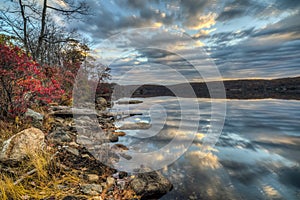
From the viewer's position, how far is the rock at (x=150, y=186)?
317 cm

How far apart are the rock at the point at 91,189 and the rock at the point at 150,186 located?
667mm

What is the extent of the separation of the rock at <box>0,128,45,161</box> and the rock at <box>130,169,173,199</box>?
228 centimetres

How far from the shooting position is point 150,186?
10.7ft

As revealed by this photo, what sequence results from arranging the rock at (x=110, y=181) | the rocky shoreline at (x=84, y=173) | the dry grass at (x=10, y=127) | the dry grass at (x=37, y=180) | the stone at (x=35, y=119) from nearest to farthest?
1. the dry grass at (x=37, y=180)
2. the rocky shoreline at (x=84, y=173)
3. the rock at (x=110, y=181)
4. the dry grass at (x=10, y=127)
5. the stone at (x=35, y=119)

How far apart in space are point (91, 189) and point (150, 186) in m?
1.16

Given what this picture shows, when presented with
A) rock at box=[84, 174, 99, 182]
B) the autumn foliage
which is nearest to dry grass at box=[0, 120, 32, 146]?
the autumn foliage

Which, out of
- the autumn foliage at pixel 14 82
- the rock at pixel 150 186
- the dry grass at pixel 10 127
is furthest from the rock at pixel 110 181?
the autumn foliage at pixel 14 82

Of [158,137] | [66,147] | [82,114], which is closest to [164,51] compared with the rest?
[158,137]

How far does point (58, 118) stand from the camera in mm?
6879

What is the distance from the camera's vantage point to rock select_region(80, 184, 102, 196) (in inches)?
114

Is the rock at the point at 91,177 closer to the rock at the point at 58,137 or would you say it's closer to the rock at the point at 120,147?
the rock at the point at 58,137

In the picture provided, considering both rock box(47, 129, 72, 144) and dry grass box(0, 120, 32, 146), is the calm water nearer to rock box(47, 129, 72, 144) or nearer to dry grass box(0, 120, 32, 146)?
rock box(47, 129, 72, 144)

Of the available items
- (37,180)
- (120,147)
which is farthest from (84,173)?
(120,147)

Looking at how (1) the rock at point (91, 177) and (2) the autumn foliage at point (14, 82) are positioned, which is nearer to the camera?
(1) the rock at point (91, 177)
